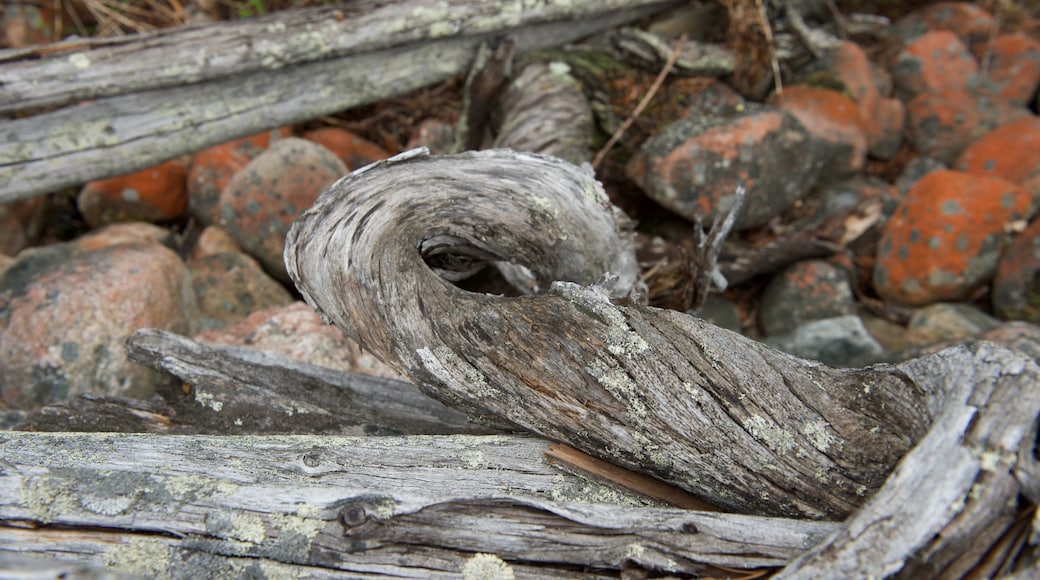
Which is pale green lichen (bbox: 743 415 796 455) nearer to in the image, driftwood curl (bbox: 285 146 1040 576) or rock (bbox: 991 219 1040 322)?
driftwood curl (bbox: 285 146 1040 576)

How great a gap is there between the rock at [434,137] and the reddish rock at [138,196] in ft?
4.89

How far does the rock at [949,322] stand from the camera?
12.4ft

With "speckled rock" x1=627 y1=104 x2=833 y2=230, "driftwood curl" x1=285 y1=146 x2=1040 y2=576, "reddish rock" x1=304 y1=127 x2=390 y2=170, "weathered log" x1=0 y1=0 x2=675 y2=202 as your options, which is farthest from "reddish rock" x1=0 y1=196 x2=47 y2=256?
"speckled rock" x1=627 y1=104 x2=833 y2=230

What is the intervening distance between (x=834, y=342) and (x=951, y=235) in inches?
39.2

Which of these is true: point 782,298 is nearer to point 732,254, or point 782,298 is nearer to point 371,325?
point 732,254

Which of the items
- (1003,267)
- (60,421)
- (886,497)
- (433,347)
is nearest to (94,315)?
(60,421)

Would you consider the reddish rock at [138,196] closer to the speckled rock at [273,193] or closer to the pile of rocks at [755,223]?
Answer: the pile of rocks at [755,223]

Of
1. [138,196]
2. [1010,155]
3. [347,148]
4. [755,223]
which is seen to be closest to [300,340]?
[347,148]

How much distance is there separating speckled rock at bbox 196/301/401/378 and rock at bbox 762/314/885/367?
2.13m

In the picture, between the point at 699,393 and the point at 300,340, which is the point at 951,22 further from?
the point at 300,340

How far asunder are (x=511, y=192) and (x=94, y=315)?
207 centimetres

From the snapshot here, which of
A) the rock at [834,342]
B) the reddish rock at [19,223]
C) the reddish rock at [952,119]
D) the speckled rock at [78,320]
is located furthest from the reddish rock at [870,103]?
the reddish rock at [19,223]

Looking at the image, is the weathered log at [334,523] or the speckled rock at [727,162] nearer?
the weathered log at [334,523]

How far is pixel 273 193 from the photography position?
4.01 metres
